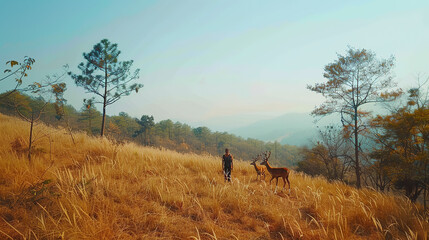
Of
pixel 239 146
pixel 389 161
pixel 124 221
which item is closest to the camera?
pixel 124 221

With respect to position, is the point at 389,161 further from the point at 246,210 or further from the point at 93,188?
the point at 93,188

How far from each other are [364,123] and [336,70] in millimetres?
5194

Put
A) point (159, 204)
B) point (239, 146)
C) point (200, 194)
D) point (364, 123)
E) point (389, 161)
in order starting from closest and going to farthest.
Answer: point (159, 204) < point (200, 194) < point (389, 161) < point (364, 123) < point (239, 146)

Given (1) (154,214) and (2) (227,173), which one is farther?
(2) (227,173)

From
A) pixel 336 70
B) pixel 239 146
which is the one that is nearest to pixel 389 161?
pixel 336 70

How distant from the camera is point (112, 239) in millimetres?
2434

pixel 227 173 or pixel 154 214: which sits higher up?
pixel 227 173

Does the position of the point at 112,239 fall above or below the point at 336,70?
below

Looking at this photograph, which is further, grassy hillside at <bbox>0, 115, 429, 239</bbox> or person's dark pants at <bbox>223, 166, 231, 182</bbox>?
person's dark pants at <bbox>223, 166, 231, 182</bbox>

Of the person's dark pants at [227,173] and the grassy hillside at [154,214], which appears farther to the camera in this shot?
the person's dark pants at [227,173]

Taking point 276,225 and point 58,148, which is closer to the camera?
point 276,225

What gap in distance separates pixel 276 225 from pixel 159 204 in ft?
7.32

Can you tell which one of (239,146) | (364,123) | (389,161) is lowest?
(239,146)

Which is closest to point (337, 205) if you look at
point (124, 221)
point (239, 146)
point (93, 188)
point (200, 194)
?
point (200, 194)
